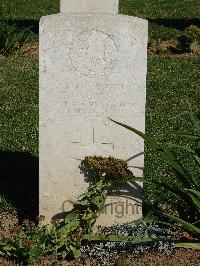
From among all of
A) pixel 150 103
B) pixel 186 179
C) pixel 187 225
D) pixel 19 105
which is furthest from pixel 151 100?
pixel 187 225

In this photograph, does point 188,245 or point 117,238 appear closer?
point 188,245

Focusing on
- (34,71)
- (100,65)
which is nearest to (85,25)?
(100,65)

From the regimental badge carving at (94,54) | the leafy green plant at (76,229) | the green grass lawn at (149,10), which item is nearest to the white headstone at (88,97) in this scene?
the regimental badge carving at (94,54)

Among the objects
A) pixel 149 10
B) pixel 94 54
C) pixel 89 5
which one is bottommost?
pixel 94 54

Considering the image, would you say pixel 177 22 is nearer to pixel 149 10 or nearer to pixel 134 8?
pixel 149 10

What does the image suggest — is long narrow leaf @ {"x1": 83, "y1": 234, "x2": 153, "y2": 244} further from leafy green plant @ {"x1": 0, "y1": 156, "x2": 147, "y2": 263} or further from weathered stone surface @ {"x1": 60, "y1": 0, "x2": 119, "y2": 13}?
weathered stone surface @ {"x1": 60, "y1": 0, "x2": 119, "y2": 13}

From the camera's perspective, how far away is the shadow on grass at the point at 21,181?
556cm

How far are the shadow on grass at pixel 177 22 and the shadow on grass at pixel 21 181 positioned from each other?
6.90 metres

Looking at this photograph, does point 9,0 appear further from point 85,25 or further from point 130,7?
point 85,25

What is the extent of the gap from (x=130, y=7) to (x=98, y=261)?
1140 centimetres

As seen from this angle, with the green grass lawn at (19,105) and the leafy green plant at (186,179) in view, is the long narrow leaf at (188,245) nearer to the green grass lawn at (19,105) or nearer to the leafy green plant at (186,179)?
the leafy green plant at (186,179)

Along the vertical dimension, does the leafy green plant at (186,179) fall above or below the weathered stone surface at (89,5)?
below

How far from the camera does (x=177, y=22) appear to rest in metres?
13.4

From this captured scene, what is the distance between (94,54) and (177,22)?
909 centimetres
